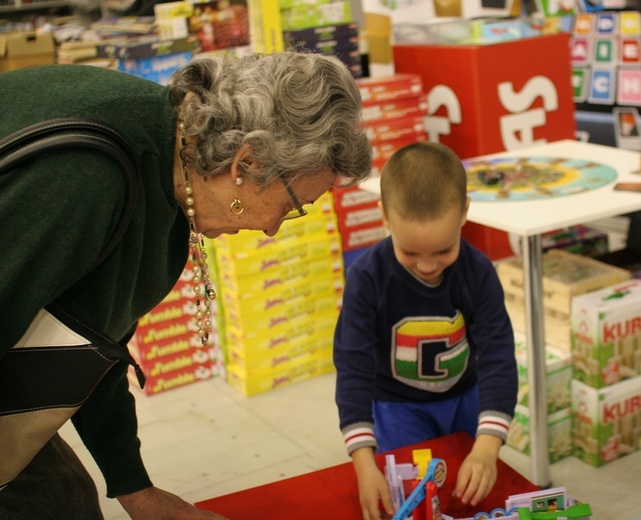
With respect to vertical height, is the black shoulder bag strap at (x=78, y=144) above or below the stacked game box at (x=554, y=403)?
above

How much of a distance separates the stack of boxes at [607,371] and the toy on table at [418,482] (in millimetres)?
1243

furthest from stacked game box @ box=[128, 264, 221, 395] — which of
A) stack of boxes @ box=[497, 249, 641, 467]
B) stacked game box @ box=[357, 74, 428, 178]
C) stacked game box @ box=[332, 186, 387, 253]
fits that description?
stack of boxes @ box=[497, 249, 641, 467]

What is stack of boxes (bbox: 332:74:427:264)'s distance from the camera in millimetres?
3561

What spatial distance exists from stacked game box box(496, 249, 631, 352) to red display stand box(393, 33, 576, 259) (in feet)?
1.95

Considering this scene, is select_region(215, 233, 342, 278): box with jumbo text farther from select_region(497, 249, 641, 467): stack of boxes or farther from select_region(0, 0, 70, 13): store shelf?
select_region(0, 0, 70, 13): store shelf

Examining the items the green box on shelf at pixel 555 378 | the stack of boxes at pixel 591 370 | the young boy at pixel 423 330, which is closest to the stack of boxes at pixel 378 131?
the stack of boxes at pixel 591 370

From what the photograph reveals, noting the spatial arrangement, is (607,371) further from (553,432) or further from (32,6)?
(32,6)

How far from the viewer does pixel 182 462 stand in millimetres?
3018

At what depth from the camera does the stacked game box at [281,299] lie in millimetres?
3381

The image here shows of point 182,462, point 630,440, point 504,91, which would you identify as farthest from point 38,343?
point 504,91

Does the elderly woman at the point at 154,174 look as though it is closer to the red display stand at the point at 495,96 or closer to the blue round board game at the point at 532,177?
the blue round board game at the point at 532,177

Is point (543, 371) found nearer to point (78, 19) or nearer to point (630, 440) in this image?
point (630, 440)

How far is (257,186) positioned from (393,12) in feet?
17.3

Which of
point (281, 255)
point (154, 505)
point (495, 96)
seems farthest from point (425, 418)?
point (495, 96)
